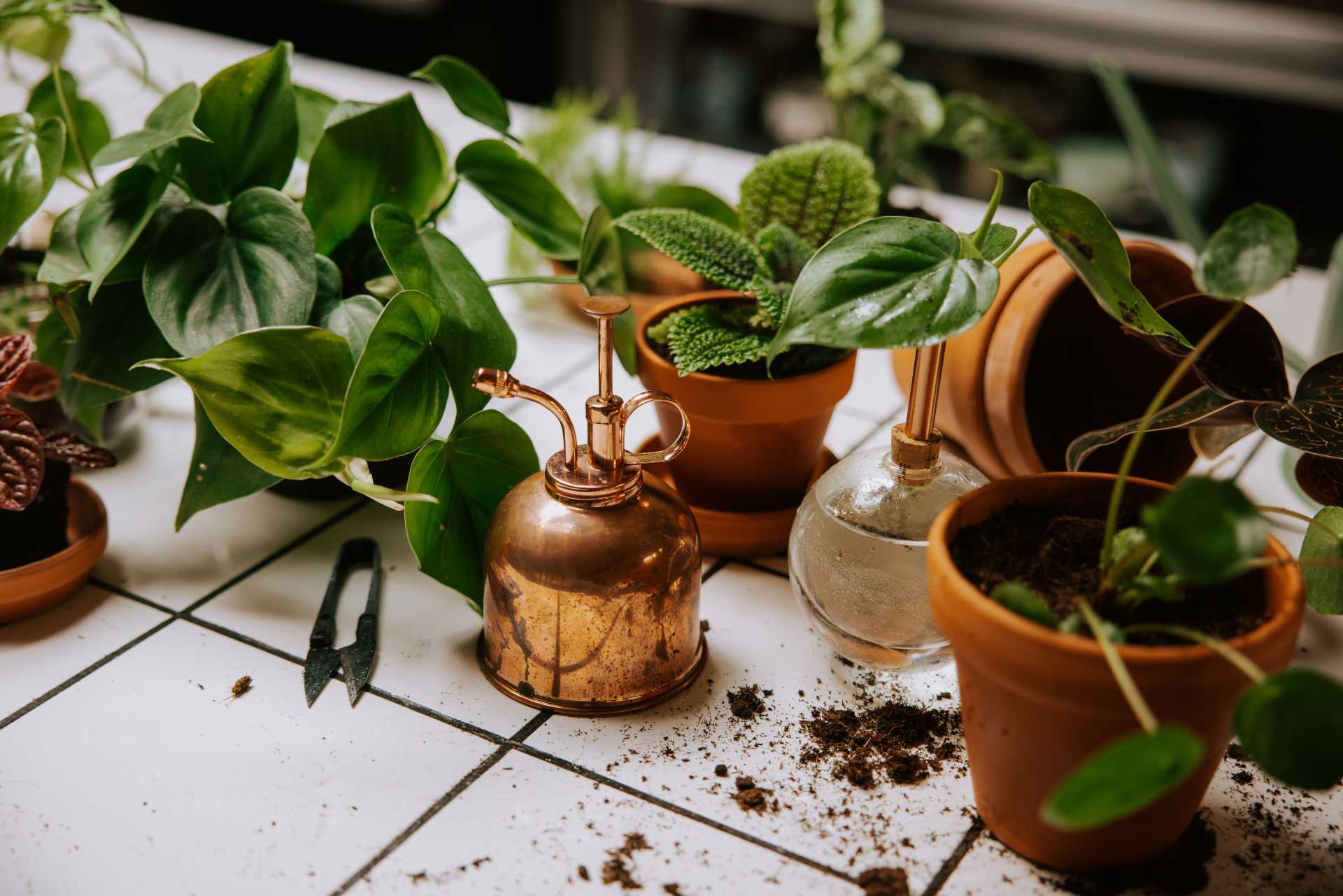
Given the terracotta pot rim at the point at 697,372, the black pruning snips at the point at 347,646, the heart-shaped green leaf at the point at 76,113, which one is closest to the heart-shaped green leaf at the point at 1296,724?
the terracotta pot rim at the point at 697,372

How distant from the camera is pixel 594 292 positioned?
0.90 m

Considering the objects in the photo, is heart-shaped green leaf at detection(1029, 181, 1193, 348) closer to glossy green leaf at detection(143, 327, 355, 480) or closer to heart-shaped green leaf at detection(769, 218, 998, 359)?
heart-shaped green leaf at detection(769, 218, 998, 359)

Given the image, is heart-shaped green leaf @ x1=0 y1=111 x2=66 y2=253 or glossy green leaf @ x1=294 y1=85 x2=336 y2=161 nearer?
heart-shaped green leaf @ x1=0 y1=111 x2=66 y2=253

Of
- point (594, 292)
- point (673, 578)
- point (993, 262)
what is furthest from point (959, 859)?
point (594, 292)

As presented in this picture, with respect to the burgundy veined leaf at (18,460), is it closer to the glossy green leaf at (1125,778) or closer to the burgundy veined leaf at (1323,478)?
the glossy green leaf at (1125,778)

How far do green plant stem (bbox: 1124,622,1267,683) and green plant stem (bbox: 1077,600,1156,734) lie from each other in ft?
0.07

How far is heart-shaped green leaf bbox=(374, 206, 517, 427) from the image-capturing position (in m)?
0.79

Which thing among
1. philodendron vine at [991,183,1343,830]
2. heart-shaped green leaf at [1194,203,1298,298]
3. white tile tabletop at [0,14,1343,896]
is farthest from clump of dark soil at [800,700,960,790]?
heart-shaped green leaf at [1194,203,1298,298]

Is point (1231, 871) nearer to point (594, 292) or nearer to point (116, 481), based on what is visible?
point (594, 292)

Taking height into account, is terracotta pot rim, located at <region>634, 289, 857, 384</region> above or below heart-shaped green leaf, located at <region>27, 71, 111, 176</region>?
below

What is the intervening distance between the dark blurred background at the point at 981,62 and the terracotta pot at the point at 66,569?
65.8 inches

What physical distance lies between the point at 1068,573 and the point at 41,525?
72cm

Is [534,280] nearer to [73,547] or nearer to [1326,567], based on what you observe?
[73,547]

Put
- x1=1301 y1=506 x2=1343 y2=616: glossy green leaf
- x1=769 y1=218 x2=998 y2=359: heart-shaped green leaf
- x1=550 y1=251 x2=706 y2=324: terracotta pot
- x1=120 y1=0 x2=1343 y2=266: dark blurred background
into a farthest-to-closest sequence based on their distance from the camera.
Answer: x1=120 y1=0 x2=1343 y2=266: dark blurred background → x1=550 y1=251 x2=706 y2=324: terracotta pot → x1=1301 y1=506 x2=1343 y2=616: glossy green leaf → x1=769 y1=218 x2=998 y2=359: heart-shaped green leaf
